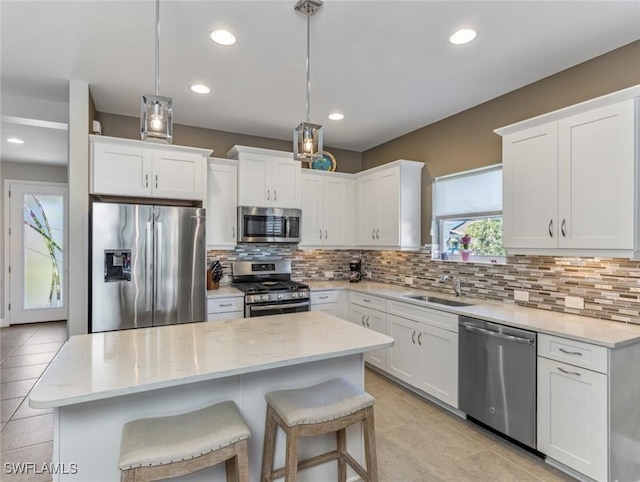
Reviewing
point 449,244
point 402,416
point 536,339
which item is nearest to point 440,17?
point 536,339

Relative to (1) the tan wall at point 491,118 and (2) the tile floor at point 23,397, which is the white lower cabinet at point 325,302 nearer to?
(1) the tan wall at point 491,118

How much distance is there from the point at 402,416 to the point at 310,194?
2.75 metres

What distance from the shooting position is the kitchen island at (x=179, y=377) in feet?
4.51

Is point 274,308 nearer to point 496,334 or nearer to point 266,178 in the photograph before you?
point 266,178

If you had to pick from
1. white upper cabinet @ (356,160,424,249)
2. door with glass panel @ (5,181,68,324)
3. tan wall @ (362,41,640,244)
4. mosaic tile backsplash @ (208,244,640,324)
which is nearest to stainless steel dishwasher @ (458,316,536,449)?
mosaic tile backsplash @ (208,244,640,324)

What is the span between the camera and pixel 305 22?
7.07ft

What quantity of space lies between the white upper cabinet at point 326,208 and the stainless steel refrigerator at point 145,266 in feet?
4.91

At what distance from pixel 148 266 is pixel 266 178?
5.39 ft

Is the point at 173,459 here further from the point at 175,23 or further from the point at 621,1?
the point at 621,1

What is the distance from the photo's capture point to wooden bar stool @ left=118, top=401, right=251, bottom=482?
126cm

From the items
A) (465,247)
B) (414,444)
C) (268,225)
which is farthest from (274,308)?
(465,247)

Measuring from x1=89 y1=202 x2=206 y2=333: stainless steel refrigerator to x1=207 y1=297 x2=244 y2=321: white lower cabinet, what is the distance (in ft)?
0.41

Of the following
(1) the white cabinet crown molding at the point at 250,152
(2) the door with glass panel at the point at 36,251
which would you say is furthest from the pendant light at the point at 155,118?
(2) the door with glass panel at the point at 36,251

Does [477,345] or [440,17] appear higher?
[440,17]
